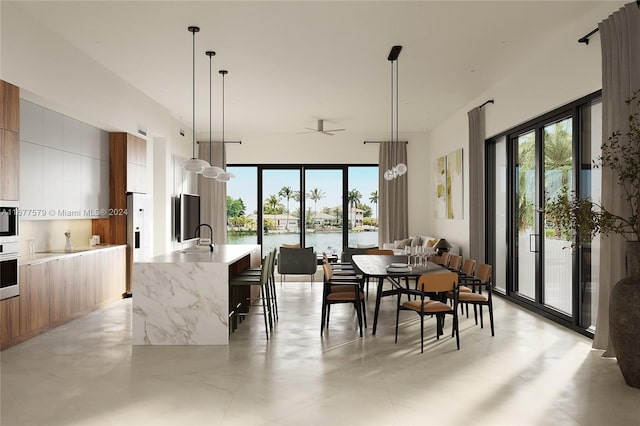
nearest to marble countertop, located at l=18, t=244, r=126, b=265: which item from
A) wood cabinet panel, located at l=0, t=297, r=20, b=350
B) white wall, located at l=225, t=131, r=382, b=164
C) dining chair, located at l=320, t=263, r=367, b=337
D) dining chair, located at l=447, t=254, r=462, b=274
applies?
wood cabinet panel, located at l=0, t=297, r=20, b=350

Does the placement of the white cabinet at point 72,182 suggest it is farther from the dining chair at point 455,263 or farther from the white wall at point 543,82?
the white wall at point 543,82

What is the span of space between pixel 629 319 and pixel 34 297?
5584 mm

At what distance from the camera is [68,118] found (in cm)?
665

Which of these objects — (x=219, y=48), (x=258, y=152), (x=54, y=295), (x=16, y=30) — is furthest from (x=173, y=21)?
(x=258, y=152)

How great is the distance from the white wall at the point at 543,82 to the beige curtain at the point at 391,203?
234 centimetres

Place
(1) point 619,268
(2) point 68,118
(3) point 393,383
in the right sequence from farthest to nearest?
1. (2) point 68,118
2. (1) point 619,268
3. (3) point 393,383

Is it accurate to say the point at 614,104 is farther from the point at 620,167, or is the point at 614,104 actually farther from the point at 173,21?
the point at 173,21

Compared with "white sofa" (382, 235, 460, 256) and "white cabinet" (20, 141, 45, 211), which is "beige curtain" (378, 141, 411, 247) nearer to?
"white sofa" (382, 235, 460, 256)

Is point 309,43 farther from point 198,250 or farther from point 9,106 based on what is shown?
point 9,106

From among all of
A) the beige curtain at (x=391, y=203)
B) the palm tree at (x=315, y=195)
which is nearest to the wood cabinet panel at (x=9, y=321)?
the palm tree at (x=315, y=195)

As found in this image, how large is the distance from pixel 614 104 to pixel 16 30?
18.6 ft

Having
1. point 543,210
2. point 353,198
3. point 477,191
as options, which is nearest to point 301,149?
point 353,198

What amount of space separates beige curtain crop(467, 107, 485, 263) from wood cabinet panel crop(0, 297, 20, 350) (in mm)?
6696

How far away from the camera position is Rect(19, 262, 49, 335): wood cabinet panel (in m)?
5.24
